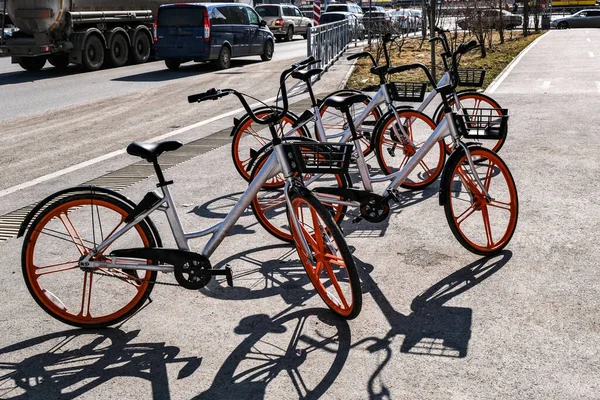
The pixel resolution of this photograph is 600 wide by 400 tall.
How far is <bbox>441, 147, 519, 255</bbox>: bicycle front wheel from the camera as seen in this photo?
17.5 ft

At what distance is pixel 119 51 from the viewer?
24.1m

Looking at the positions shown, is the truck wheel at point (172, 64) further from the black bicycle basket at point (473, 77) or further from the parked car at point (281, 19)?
the black bicycle basket at point (473, 77)

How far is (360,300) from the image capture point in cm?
432

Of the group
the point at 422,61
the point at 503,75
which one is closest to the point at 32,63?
the point at 422,61

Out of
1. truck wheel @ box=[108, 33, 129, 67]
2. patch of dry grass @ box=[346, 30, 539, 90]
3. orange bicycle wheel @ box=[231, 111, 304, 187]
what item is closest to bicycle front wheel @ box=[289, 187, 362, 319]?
orange bicycle wheel @ box=[231, 111, 304, 187]

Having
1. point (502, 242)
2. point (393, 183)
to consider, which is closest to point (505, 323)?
point (502, 242)

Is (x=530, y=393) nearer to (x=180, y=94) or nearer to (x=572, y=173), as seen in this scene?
(x=572, y=173)

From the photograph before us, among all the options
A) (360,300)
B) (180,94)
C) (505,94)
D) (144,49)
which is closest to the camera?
(360,300)

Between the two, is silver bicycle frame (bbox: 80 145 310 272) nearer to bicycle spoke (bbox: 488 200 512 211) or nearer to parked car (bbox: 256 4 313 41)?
bicycle spoke (bbox: 488 200 512 211)

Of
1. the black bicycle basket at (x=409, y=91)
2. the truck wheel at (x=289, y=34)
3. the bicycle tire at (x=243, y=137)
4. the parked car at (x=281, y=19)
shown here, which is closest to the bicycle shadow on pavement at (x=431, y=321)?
the bicycle tire at (x=243, y=137)

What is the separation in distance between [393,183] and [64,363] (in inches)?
105

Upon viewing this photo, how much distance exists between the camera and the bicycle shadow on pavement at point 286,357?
378 centimetres

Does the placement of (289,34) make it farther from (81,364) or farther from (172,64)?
(81,364)

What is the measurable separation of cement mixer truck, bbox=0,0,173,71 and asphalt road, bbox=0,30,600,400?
611 inches
